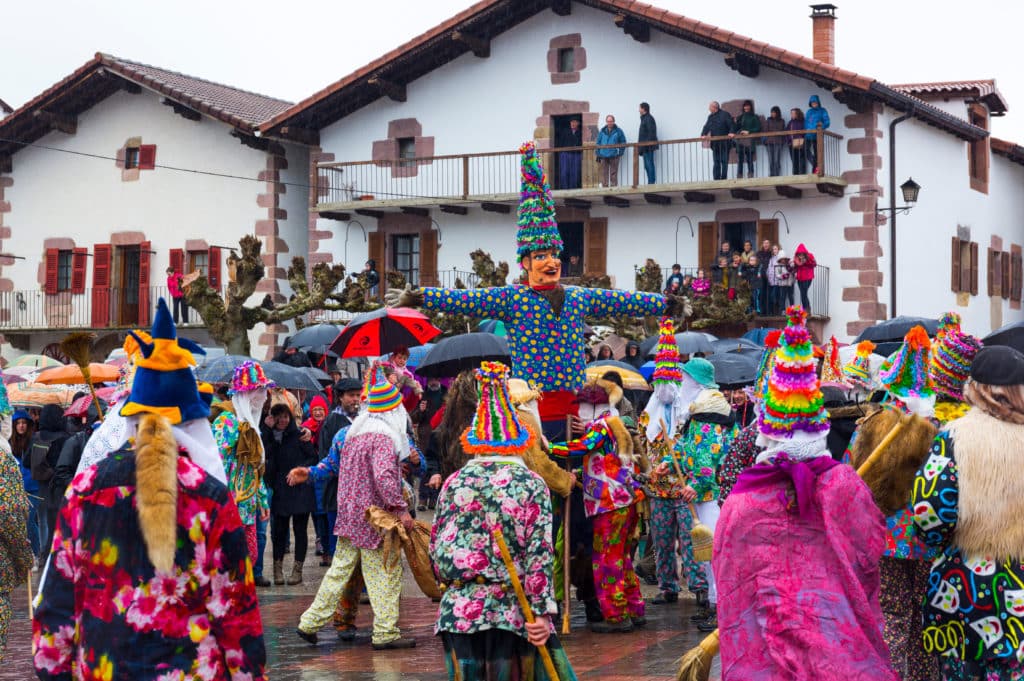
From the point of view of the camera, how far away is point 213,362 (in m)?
14.4

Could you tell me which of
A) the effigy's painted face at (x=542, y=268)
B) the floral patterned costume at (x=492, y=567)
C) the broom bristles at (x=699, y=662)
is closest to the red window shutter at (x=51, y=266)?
the effigy's painted face at (x=542, y=268)

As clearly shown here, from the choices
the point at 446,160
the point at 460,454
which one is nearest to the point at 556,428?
the point at 460,454

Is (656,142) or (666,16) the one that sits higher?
(666,16)

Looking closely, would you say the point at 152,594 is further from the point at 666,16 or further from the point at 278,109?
the point at 278,109

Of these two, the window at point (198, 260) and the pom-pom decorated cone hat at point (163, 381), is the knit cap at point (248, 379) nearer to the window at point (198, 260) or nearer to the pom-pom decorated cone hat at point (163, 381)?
the pom-pom decorated cone hat at point (163, 381)

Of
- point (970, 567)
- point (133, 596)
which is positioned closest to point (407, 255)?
point (970, 567)

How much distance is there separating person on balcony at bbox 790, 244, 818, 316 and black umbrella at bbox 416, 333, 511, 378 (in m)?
4.98

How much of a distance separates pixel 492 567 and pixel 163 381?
2.09 m

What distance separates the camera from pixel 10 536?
722 centimetres

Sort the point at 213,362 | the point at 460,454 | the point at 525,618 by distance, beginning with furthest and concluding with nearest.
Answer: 1. the point at 213,362
2. the point at 460,454
3. the point at 525,618

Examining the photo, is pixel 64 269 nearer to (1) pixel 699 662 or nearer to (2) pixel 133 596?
Result: (1) pixel 699 662

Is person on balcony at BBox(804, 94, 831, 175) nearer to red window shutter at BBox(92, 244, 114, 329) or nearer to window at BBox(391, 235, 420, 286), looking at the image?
window at BBox(391, 235, 420, 286)

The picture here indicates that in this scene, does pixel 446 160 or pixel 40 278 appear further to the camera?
pixel 40 278

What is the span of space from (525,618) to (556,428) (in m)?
3.38
